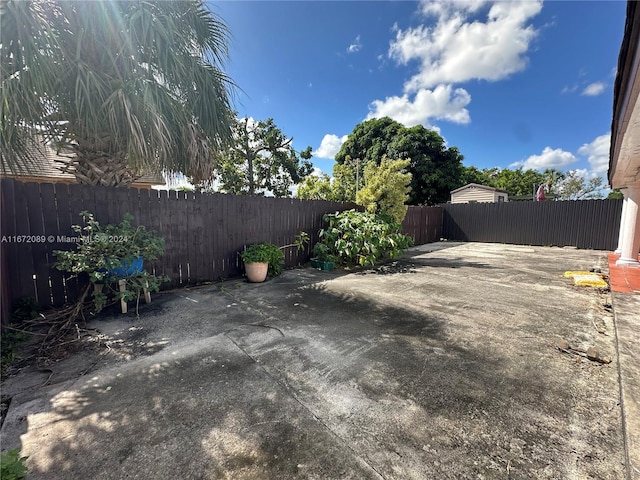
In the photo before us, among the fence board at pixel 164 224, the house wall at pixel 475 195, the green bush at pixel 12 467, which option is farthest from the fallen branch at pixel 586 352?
the house wall at pixel 475 195

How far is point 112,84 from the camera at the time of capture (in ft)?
9.69

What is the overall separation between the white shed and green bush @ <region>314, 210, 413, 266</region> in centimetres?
1229

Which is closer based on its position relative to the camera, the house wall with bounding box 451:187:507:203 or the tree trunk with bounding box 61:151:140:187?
the tree trunk with bounding box 61:151:140:187

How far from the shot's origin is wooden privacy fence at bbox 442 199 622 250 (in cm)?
893

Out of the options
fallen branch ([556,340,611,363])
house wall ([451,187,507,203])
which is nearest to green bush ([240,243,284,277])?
fallen branch ([556,340,611,363])

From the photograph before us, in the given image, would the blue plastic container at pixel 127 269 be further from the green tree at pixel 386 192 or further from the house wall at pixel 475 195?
the house wall at pixel 475 195

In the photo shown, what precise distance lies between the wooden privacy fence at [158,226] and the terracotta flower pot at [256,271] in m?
0.48

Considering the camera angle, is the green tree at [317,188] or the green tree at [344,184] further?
the green tree at [344,184]

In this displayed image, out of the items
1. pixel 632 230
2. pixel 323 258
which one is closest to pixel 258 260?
pixel 323 258

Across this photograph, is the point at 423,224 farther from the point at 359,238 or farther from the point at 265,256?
the point at 265,256

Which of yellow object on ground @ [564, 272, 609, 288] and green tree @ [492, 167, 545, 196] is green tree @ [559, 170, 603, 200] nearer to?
green tree @ [492, 167, 545, 196]

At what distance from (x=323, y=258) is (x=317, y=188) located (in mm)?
A: 5517

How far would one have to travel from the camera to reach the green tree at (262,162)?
13172 millimetres

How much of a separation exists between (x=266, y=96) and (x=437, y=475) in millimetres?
7799
